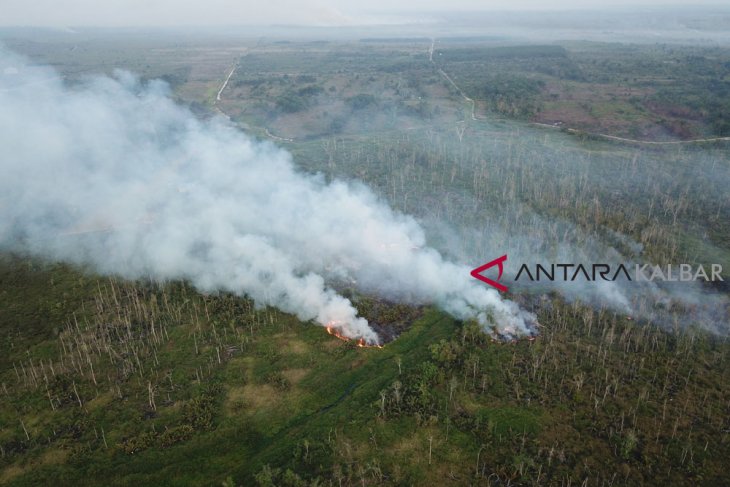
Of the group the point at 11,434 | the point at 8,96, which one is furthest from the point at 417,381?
the point at 8,96

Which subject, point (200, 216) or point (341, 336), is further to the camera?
point (200, 216)

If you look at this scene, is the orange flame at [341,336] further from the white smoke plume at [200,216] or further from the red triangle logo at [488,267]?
the red triangle logo at [488,267]

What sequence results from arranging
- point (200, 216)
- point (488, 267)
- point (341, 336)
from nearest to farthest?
1. point (341, 336)
2. point (488, 267)
3. point (200, 216)

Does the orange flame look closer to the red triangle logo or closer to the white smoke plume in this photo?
the white smoke plume

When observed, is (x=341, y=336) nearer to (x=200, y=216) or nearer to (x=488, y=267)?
(x=488, y=267)

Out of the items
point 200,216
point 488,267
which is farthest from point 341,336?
point 200,216

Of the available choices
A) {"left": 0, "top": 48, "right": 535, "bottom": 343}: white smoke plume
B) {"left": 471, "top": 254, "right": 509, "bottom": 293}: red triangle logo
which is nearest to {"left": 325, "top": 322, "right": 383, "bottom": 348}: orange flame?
{"left": 0, "top": 48, "right": 535, "bottom": 343}: white smoke plume

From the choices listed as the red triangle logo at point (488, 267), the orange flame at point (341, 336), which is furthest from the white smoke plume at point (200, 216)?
the red triangle logo at point (488, 267)

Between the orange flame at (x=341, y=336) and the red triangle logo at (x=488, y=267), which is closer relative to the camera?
the orange flame at (x=341, y=336)
